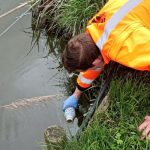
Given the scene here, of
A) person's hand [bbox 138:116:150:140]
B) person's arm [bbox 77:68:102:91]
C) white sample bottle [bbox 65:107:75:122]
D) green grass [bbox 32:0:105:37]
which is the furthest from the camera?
green grass [bbox 32:0:105:37]

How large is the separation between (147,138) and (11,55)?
2021 mm

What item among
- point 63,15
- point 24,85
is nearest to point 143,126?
point 24,85

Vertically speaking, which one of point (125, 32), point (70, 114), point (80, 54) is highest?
point (125, 32)

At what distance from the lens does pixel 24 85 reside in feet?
13.6

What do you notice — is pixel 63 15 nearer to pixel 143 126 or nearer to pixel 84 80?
pixel 84 80

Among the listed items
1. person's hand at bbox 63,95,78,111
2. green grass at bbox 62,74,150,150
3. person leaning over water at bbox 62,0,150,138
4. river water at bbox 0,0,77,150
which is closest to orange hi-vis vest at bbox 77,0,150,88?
person leaning over water at bbox 62,0,150,138

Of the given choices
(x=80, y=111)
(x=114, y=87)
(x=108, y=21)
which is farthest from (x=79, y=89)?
(x=108, y=21)

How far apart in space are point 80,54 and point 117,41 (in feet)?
0.88

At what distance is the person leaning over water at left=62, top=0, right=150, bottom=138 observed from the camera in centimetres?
285

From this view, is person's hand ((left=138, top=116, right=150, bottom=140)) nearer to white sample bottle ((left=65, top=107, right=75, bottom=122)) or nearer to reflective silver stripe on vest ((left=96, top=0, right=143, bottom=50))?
reflective silver stripe on vest ((left=96, top=0, right=143, bottom=50))

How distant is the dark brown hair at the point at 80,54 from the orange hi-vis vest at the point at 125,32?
52 mm

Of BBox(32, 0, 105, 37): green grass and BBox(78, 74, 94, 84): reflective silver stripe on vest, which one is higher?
BBox(32, 0, 105, 37): green grass

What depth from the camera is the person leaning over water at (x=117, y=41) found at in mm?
2846

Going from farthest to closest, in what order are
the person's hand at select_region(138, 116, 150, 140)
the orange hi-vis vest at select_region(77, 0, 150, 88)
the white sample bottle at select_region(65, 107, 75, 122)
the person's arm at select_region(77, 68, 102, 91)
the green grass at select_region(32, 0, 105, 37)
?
the green grass at select_region(32, 0, 105, 37)
the white sample bottle at select_region(65, 107, 75, 122)
the person's arm at select_region(77, 68, 102, 91)
the person's hand at select_region(138, 116, 150, 140)
the orange hi-vis vest at select_region(77, 0, 150, 88)
